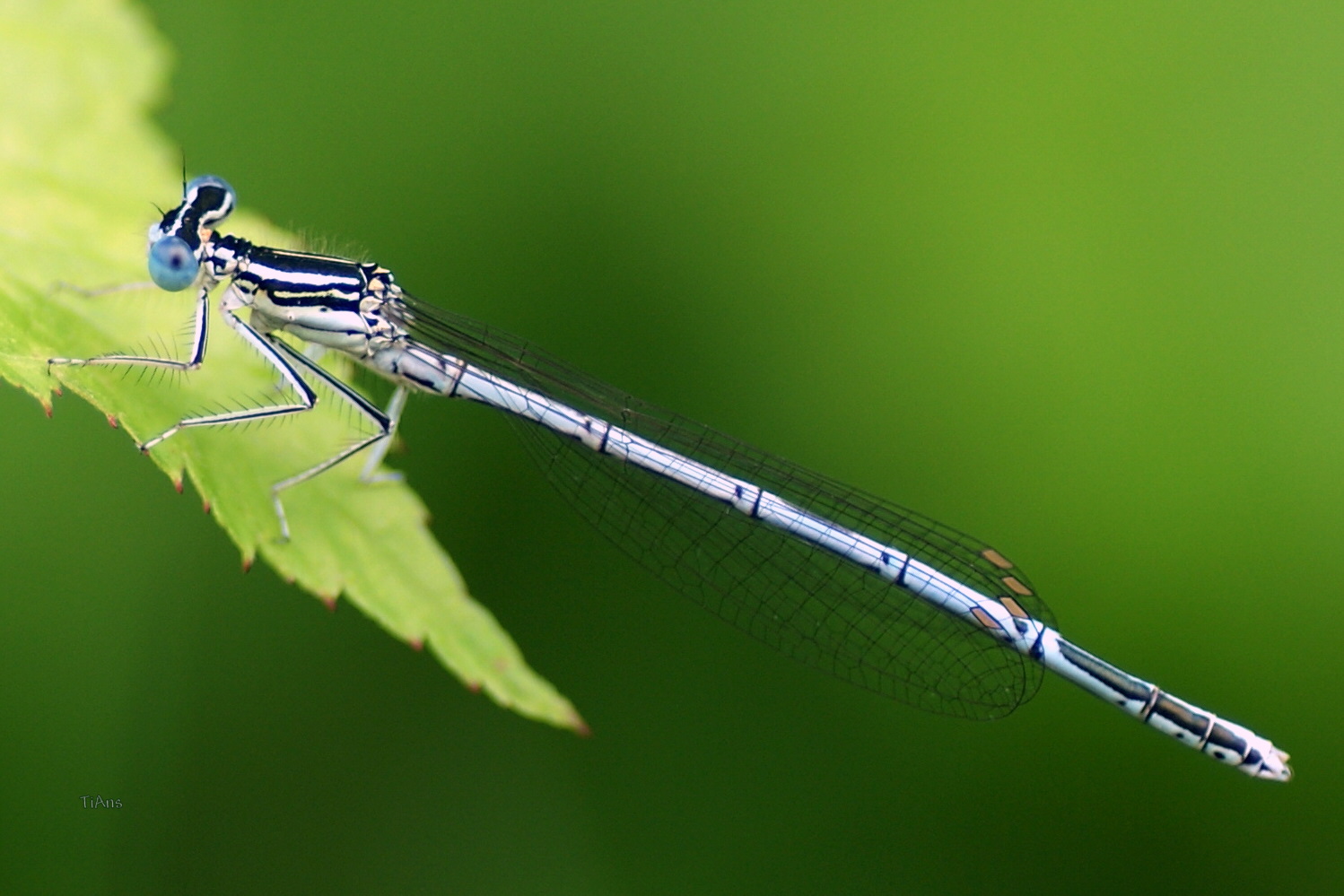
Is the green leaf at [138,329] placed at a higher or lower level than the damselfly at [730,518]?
lower

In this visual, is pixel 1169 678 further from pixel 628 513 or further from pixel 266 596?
pixel 266 596

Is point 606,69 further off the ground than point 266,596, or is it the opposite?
point 606,69

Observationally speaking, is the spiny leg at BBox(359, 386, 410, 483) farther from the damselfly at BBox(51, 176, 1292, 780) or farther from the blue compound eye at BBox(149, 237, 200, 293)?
the blue compound eye at BBox(149, 237, 200, 293)

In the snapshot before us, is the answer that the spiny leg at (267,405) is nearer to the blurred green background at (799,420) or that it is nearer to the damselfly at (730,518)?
the damselfly at (730,518)

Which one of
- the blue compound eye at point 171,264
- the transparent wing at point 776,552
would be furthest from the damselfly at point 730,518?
the blue compound eye at point 171,264

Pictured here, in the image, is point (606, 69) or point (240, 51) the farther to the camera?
point (606, 69)

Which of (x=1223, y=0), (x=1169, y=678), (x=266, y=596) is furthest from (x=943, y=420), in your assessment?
(x=266, y=596)

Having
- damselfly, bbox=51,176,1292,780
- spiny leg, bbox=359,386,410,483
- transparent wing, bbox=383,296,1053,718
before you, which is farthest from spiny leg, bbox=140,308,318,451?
transparent wing, bbox=383,296,1053,718
